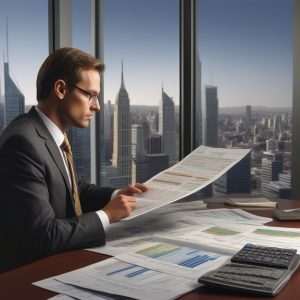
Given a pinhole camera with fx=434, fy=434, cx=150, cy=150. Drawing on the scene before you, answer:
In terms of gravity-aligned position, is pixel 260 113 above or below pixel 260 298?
above

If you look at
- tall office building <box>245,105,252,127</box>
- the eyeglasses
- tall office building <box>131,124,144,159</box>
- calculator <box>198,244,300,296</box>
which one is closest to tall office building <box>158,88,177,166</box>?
tall office building <box>131,124,144,159</box>

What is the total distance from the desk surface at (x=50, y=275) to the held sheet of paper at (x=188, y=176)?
273 millimetres

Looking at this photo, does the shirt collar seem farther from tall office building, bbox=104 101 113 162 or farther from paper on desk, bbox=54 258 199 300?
tall office building, bbox=104 101 113 162

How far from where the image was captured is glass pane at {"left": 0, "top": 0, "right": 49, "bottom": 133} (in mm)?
2186

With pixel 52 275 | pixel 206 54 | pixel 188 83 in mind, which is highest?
pixel 206 54

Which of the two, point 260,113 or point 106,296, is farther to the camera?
point 260,113

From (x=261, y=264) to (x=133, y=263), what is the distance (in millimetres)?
262

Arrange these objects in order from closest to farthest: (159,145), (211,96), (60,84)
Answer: (60,84), (211,96), (159,145)

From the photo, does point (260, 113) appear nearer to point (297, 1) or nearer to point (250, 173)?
point (250, 173)

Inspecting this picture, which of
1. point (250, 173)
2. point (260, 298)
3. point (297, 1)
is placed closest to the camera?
point (260, 298)

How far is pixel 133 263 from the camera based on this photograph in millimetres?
917

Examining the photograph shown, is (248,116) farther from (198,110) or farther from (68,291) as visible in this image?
(68,291)

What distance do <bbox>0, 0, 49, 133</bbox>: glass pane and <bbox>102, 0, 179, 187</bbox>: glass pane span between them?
51cm

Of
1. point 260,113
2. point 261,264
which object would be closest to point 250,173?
point 260,113
